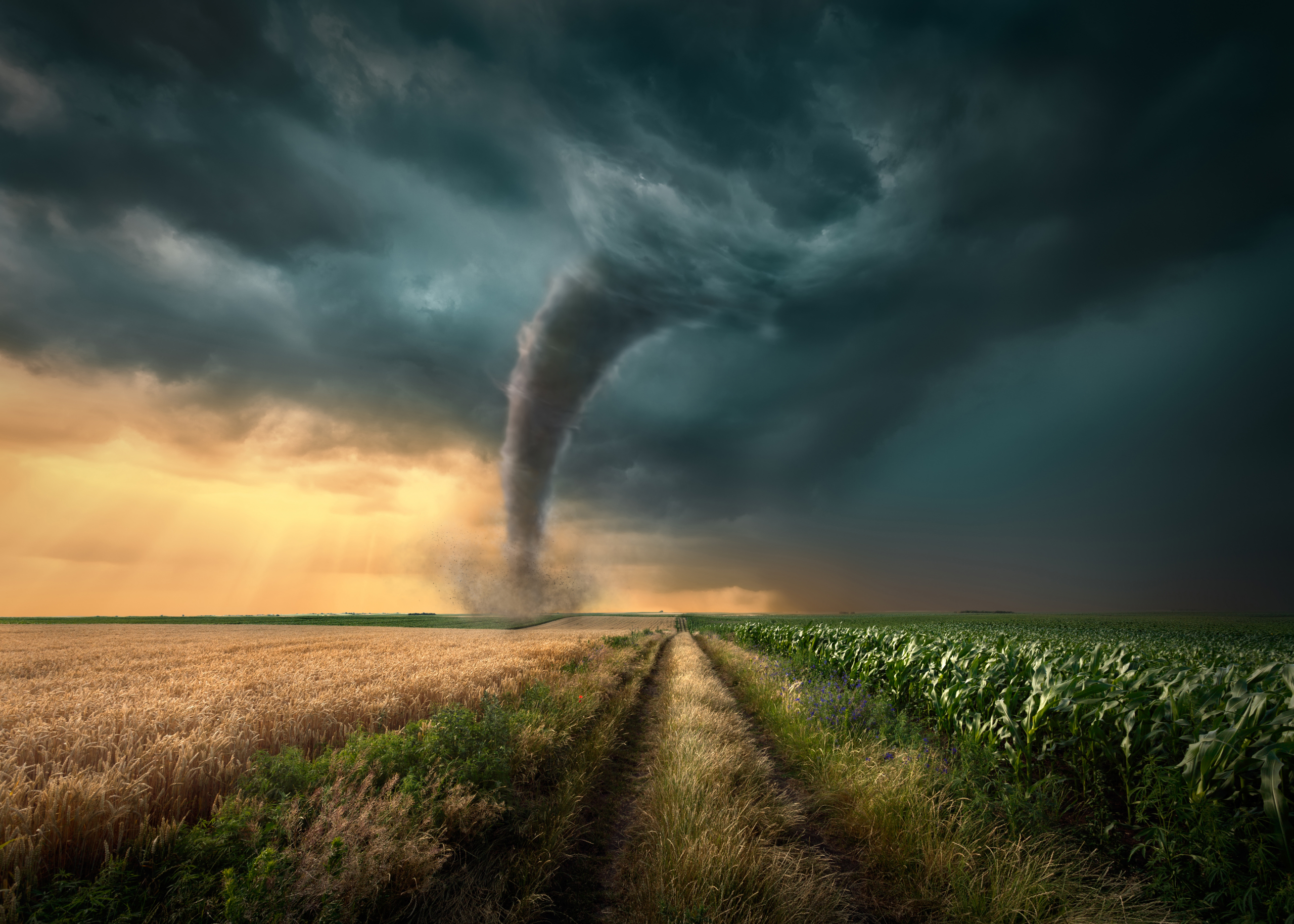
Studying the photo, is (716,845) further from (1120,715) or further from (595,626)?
(595,626)

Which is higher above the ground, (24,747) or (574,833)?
(24,747)

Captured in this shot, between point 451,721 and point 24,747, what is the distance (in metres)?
4.30

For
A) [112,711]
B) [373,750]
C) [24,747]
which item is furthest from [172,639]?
[373,750]

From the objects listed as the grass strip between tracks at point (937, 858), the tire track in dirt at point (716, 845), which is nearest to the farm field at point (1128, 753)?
the grass strip between tracks at point (937, 858)

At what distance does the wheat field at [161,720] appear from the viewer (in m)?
4.04

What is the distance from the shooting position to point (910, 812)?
5715 mm

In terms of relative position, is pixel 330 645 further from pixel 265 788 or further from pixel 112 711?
pixel 265 788

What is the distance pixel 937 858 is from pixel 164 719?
951cm

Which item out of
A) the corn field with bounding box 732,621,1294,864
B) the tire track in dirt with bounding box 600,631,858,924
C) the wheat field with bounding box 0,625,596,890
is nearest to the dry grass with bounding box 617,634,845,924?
the tire track in dirt with bounding box 600,631,858,924

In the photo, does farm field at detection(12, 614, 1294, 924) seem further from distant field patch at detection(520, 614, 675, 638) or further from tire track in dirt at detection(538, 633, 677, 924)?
distant field patch at detection(520, 614, 675, 638)

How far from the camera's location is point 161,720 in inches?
273

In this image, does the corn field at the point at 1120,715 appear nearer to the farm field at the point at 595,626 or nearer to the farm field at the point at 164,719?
the farm field at the point at 164,719

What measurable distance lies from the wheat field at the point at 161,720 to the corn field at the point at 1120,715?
897cm

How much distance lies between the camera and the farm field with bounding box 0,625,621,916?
405 centimetres
